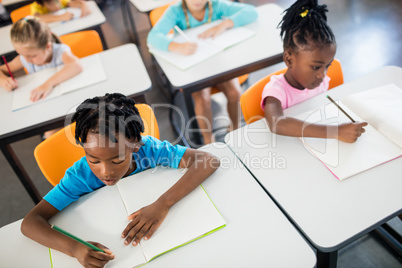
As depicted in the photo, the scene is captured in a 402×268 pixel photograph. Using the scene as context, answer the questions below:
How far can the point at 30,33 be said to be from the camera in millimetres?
1793

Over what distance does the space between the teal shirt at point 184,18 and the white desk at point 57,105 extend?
17 cm

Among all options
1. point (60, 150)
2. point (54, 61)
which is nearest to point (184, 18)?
point (54, 61)

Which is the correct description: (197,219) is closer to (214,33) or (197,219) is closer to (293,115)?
(293,115)

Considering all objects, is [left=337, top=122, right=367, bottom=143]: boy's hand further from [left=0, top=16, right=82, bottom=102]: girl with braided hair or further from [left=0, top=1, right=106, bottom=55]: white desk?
[left=0, top=1, right=106, bottom=55]: white desk

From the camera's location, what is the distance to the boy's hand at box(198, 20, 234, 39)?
1965mm

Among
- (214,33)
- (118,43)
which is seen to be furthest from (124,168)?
(118,43)

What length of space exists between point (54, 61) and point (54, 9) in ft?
3.17

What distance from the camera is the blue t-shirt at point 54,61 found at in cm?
193

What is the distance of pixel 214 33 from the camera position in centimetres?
196

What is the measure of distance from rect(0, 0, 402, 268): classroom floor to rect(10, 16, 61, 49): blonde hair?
36.7 inches

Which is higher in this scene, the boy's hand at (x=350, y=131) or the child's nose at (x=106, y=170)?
the child's nose at (x=106, y=170)

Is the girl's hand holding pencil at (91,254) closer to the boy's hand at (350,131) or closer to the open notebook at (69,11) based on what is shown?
the boy's hand at (350,131)

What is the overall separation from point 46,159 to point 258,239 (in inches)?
33.7

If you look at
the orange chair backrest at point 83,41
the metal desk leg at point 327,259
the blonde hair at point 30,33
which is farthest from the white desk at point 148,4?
the metal desk leg at point 327,259
